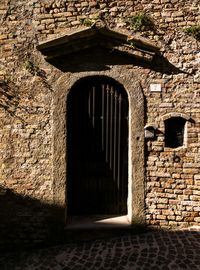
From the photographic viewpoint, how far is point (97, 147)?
492 centimetres

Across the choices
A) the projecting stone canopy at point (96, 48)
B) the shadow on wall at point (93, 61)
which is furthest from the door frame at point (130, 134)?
the projecting stone canopy at point (96, 48)

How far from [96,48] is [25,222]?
10.9 ft

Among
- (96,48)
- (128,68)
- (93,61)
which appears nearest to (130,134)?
(128,68)

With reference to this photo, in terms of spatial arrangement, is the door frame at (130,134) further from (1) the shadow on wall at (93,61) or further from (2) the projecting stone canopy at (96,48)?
(2) the projecting stone canopy at (96,48)

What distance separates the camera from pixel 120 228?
4.57 metres

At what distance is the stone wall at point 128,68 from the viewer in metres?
4.52

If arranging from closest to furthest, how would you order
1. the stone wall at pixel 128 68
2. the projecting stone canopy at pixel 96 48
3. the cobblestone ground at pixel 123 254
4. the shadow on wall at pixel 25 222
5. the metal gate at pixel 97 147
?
the cobblestone ground at pixel 123 254, the projecting stone canopy at pixel 96 48, the stone wall at pixel 128 68, the shadow on wall at pixel 25 222, the metal gate at pixel 97 147

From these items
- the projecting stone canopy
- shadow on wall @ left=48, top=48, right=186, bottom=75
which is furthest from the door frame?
the projecting stone canopy

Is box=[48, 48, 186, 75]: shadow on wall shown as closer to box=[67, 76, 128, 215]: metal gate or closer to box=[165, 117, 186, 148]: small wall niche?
box=[67, 76, 128, 215]: metal gate

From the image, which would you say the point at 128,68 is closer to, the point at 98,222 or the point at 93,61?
the point at 93,61

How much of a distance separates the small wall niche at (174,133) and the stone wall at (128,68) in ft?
0.43

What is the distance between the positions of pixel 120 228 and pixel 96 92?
249 centimetres

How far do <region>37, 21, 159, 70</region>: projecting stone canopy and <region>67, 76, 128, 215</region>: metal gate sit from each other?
1.35ft

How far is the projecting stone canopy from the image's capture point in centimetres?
439
